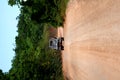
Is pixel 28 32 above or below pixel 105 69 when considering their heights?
above

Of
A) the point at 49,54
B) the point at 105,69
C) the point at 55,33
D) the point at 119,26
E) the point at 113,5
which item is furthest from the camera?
the point at 55,33

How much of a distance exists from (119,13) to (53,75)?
17.4 feet

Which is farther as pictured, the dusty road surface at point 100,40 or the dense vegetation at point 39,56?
the dense vegetation at point 39,56

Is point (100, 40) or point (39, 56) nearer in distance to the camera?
point (100, 40)

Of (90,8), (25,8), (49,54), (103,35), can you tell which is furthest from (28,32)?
(103,35)

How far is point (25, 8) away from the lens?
25.1 feet

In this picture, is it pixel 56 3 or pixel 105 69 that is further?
pixel 56 3

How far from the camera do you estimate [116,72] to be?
280 centimetres

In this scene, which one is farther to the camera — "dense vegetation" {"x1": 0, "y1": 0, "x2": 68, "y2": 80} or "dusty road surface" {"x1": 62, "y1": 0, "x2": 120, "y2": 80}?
"dense vegetation" {"x1": 0, "y1": 0, "x2": 68, "y2": 80}

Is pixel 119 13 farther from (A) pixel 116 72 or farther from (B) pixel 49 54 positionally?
(B) pixel 49 54

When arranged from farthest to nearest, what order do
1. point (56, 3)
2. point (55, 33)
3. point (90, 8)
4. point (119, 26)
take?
point (55, 33)
point (56, 3)
point (90, 8)
point (119, 26)

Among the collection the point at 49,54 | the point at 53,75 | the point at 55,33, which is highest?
the point at 55,33

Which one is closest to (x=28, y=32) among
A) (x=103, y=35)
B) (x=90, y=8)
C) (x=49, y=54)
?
(x=49, y=54)

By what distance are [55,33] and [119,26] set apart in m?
7.59
